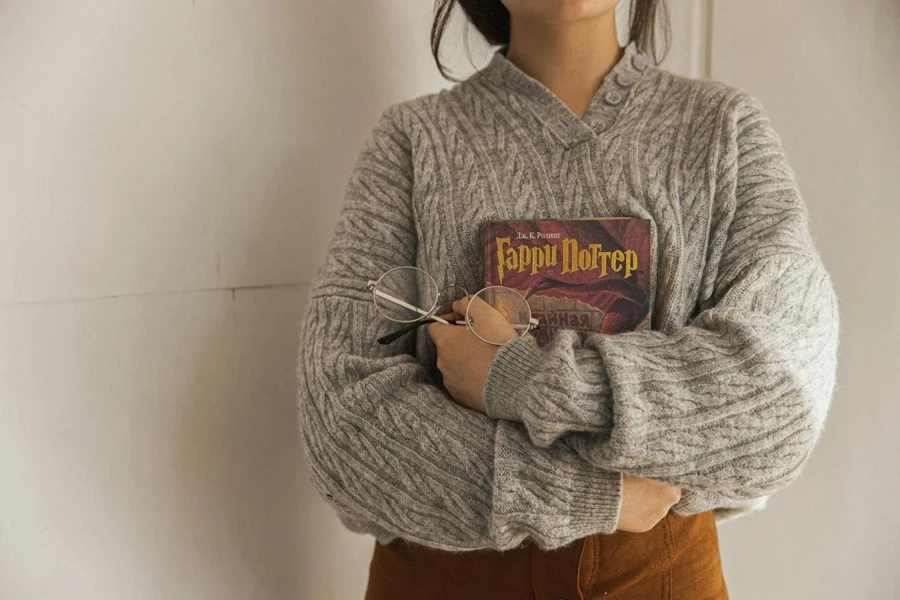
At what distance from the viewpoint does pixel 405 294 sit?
2.96ft

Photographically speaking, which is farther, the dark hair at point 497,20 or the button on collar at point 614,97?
the dark hair at point 497,20

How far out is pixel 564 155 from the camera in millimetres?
909

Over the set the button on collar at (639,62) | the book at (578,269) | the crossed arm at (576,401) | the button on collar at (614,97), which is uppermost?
the button on collar at (639,62)

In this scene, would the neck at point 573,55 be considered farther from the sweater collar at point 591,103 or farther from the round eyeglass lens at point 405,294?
the round eyeglass lens at point 405,294

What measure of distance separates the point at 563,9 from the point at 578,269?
31 centimetres

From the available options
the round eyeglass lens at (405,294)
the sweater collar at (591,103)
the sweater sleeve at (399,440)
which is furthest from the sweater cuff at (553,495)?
the sweater collar at (591,103)

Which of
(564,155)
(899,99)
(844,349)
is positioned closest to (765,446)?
(564,155)

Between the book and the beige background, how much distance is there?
39cm

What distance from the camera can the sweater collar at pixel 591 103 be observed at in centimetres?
91

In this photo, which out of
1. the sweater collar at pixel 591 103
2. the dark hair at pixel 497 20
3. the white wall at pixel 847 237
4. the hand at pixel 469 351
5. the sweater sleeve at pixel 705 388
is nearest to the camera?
the sweater sleeve at pixel 705 388

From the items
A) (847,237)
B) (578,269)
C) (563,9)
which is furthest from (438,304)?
(847,237)

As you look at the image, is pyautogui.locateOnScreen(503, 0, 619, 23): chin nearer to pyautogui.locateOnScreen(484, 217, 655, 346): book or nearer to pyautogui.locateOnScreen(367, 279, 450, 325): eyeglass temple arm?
pyautogui.locateOnScreen(484, 217, 655, 346): book

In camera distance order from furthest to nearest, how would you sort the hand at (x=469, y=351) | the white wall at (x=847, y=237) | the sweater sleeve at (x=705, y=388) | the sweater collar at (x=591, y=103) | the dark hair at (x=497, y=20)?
the white wall at (x=847, y=237) < the dark hair at (x=497, y=20) < the sweater collar at (x=591, y=103) < the hand at (x=469, y=351) < the sweater sleeve at (x=705, y=388)

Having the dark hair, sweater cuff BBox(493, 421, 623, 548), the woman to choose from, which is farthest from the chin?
sweater cuff BBox(493, 421, 623, 548)
